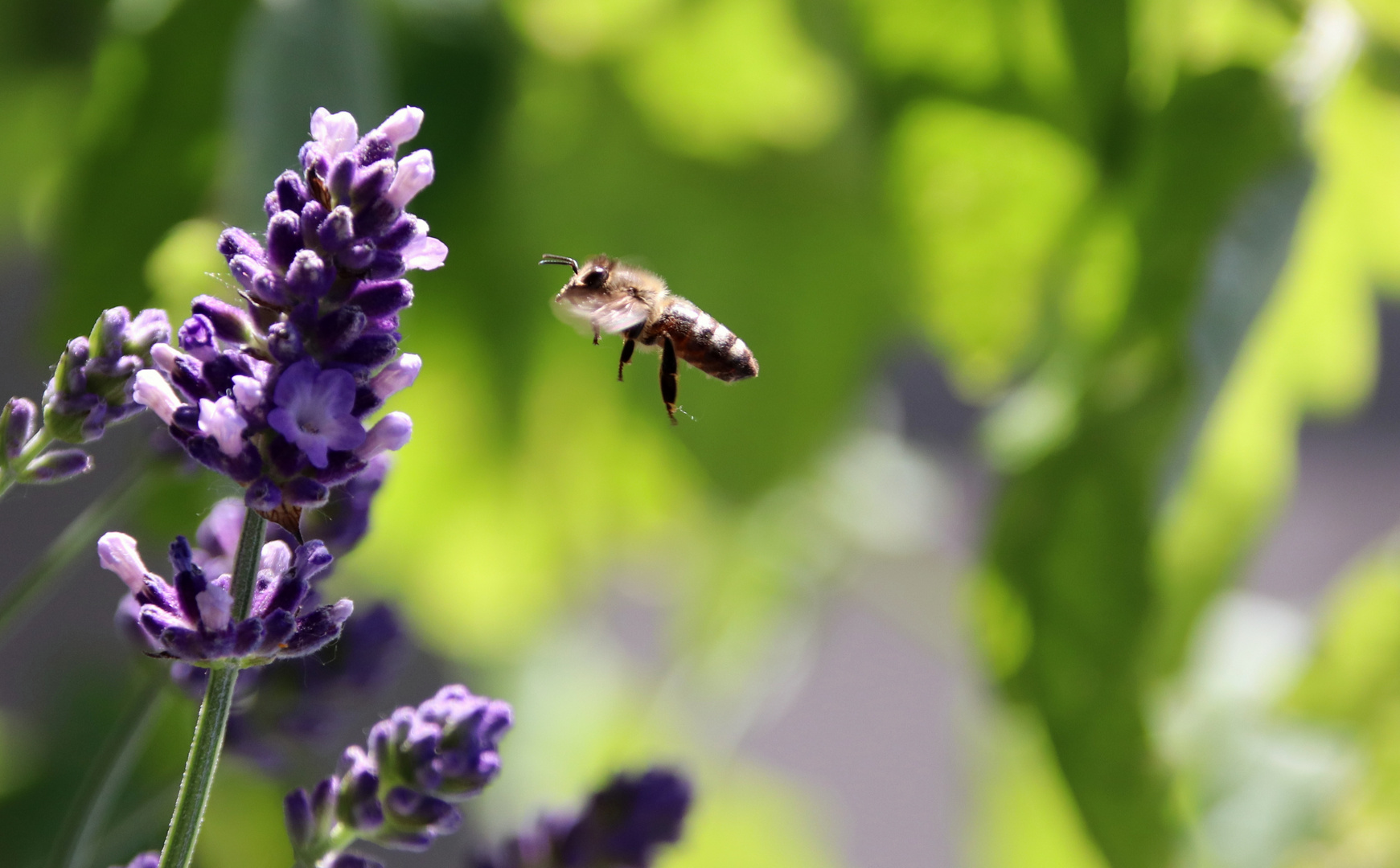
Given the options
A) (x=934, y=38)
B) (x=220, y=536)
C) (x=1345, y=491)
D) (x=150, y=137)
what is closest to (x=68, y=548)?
(x=220, y=536)

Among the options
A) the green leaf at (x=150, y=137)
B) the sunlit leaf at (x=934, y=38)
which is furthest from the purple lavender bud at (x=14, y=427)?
the sunlit leaf at (x=934, y=38)

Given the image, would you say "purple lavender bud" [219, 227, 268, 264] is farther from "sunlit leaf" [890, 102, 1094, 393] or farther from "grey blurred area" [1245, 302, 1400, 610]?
"grey blurred area" [1245, 302, 1400, 610]

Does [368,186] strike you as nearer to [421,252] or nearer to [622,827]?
[421,252]

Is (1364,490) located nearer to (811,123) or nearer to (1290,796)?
(1290,796)

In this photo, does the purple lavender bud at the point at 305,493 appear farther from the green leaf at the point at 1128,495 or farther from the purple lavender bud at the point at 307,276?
the green leaf at the point at 1128,495

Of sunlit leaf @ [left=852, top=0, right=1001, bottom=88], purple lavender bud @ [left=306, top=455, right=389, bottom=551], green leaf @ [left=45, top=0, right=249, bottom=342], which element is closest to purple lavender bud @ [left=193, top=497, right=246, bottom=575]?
purple lavender bud @ [left=306, top=455, right=389, bottom=551]
